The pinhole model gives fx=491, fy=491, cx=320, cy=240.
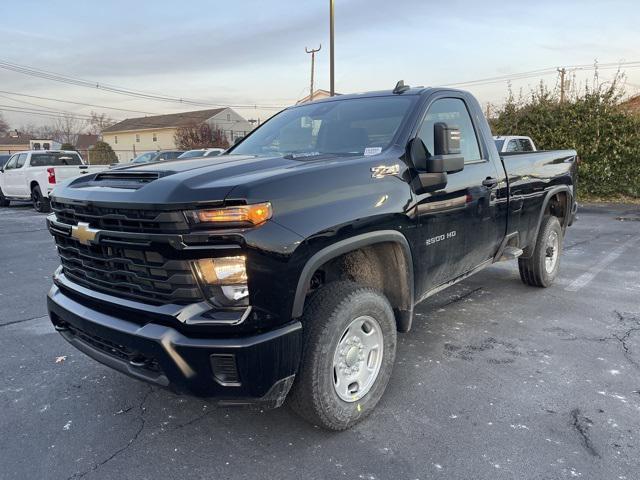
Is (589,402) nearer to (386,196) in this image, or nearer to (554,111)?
(386,196)

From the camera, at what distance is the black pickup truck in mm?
2277

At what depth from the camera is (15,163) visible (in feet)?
51.0

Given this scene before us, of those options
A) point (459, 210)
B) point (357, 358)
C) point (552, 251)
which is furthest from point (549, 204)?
point (357, 358)

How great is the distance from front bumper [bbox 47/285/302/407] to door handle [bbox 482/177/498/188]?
232cm

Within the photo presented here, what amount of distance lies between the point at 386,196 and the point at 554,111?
49.4 feet

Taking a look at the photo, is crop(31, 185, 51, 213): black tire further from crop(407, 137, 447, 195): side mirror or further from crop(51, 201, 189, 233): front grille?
crop(407, 137, 447, 195): side mirror

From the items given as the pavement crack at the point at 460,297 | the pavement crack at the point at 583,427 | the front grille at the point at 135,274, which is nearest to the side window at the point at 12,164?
the front grille at the point at 135,274

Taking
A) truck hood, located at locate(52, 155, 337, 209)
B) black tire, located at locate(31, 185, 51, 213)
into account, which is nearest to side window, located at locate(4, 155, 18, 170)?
black tire, located at locate(31, 185, 51, 213)

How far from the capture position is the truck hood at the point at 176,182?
7.46 ft

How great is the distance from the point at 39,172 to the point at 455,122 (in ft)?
45.4

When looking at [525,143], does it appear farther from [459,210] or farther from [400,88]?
[459,210]

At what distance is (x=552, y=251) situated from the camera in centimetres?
579

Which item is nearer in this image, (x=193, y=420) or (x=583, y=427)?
(x=583, y=427)

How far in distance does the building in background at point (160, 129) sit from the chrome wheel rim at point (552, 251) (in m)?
54.7
